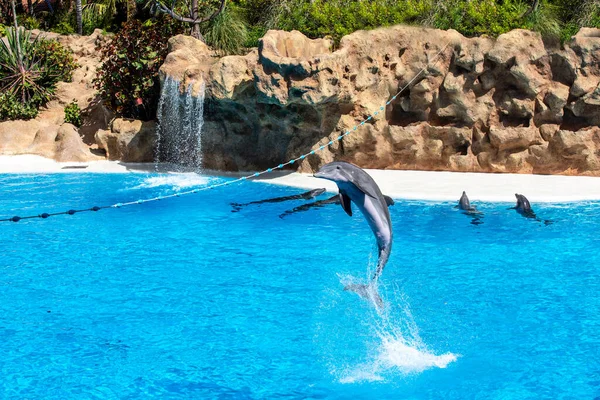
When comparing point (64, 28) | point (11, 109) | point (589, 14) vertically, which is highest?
point (64, 28)

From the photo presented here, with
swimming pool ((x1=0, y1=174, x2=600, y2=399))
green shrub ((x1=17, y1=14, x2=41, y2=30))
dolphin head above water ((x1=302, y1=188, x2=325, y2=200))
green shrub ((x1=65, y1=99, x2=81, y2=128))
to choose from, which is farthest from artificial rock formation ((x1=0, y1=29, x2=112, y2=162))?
dolphin head above water ((x1=302, y1=188, x2=325, y2=200))

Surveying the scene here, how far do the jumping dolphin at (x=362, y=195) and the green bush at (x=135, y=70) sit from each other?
12130 millimetres

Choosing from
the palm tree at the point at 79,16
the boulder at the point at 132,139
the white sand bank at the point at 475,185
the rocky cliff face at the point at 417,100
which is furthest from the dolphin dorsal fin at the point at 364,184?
the palm tree at the point at 79,16

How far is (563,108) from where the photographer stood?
47.1 feet

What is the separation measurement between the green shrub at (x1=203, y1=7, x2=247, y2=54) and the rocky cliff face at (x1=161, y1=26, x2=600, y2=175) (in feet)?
5.88

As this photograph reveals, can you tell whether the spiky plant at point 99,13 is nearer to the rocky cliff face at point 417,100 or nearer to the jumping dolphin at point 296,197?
the rocky cliff face at point 417,100

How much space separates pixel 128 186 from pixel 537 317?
29.1ft

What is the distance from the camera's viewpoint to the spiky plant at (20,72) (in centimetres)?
1912

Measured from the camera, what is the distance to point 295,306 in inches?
316

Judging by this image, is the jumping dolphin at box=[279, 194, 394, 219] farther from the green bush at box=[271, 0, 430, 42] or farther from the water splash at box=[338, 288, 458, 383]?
the green bush at box=[271, 0, 430, 42]

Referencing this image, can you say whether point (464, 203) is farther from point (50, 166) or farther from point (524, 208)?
point (50, 166)

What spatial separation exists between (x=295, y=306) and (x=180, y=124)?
28.6 feet

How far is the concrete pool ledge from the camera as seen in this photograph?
1238cm

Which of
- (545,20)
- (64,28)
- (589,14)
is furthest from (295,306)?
(64,28)
